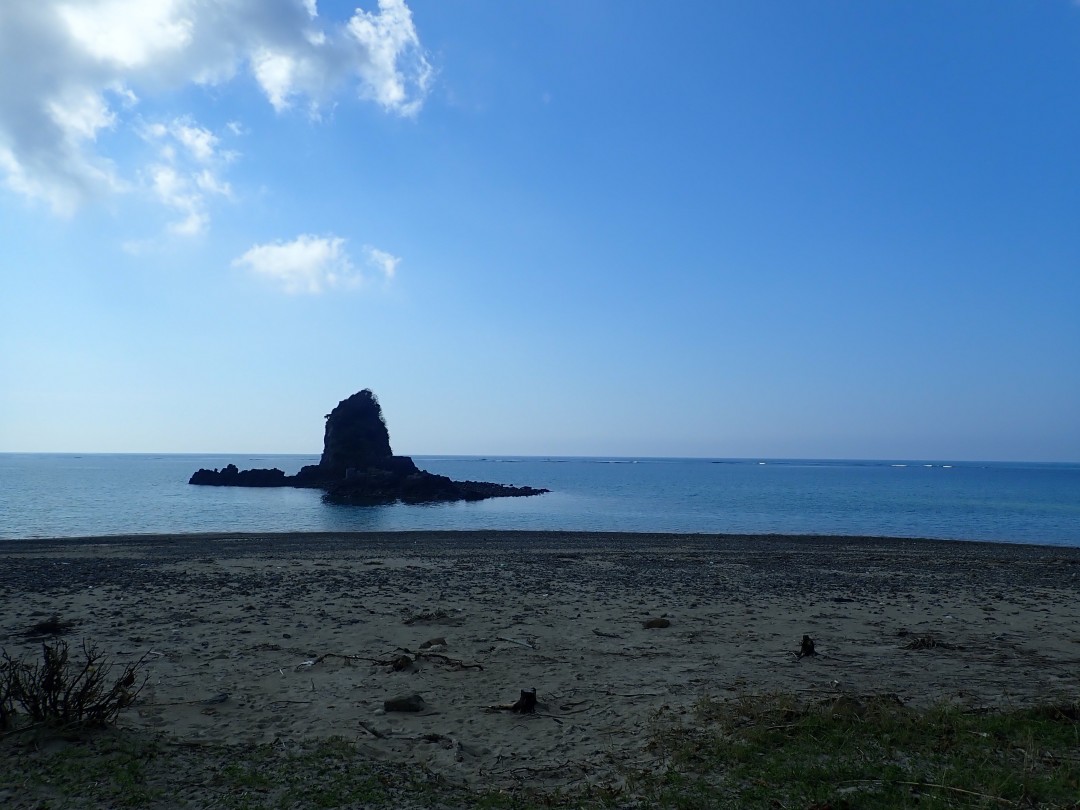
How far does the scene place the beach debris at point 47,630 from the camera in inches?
479

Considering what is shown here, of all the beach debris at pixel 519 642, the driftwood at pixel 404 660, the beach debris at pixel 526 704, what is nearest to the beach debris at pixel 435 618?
the beach debris at pixel 519 642

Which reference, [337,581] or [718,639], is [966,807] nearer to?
[718,639]

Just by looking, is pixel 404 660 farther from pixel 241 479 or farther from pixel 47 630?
pixel 241 479

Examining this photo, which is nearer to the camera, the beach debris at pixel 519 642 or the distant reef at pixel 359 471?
the beach debris at pixel 519 642

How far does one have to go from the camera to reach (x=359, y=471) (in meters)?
97.4

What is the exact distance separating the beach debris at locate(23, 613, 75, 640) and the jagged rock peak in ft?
310

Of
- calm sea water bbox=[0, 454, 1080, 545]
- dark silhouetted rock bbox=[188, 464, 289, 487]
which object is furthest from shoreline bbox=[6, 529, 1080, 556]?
dark silhouetted rock bbox=[188, 464, 289, 487]

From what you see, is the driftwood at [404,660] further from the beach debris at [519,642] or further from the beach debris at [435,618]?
the beach debris at [435,618]

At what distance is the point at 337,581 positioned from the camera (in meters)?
18.9

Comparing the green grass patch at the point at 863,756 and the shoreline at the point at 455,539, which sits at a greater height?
the green grass patch at the point at 863,756

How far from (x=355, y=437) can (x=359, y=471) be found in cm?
1229

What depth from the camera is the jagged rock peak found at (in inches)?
4245

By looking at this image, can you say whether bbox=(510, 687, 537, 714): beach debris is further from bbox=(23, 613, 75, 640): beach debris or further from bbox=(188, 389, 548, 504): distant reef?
bbox=(188, 389, 548, 504): distant reef

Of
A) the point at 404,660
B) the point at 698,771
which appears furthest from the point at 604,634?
the point at 698,771
